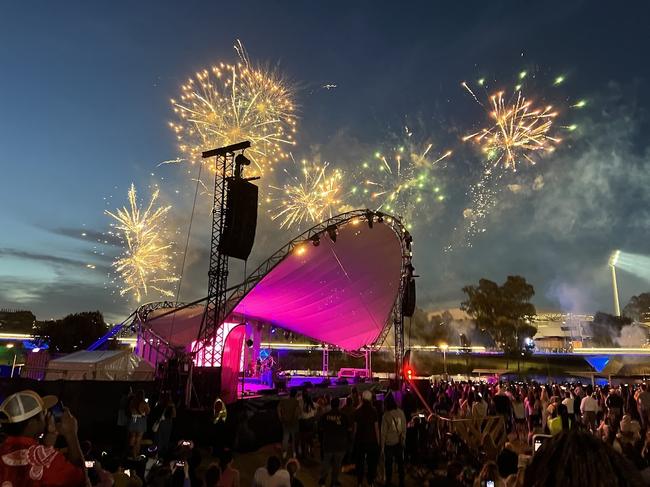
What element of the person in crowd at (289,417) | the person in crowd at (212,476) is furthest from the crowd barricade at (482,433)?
the person in crowd at (212,476)

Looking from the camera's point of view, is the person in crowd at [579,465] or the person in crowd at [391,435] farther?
the person in crowd at [391,435]

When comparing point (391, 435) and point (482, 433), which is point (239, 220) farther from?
point (482, 433)

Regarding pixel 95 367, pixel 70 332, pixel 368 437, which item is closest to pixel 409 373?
pixel 95 367

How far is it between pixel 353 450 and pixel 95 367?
A: 36.4ft

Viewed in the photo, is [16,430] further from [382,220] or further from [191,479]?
[382,220]

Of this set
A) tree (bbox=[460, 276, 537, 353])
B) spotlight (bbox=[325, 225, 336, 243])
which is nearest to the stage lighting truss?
spotlight (bbox=[325, 225, 336, 243])

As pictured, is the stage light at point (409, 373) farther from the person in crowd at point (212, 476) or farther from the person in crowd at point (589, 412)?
the person in crowd at point (212, 476)

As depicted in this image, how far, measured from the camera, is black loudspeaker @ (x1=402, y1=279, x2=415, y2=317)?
20.8 metres

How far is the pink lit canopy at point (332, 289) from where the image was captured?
822 inches

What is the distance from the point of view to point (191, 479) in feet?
16.3

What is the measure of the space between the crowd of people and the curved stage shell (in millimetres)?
9165

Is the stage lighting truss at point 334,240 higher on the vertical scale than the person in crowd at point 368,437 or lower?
higher

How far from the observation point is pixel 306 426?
912 cm

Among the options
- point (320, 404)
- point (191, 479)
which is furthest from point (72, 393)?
point (191, 479)
